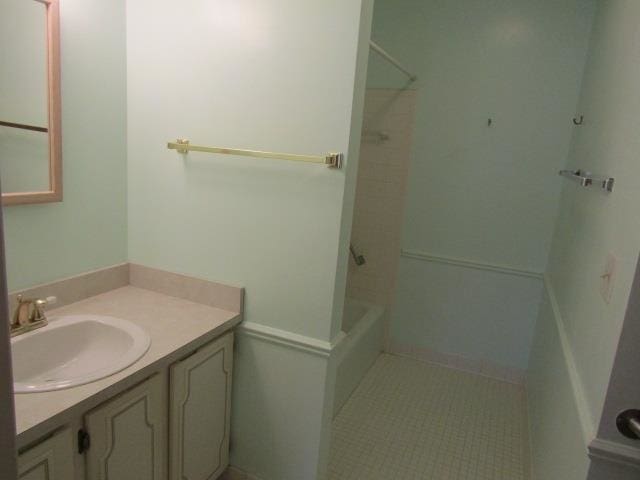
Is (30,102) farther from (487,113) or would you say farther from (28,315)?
(487,113)

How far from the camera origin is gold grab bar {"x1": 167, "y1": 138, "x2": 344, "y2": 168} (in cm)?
→ 142

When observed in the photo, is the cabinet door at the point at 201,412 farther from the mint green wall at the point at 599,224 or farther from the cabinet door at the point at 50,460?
the mint green wall at the point at 599,224

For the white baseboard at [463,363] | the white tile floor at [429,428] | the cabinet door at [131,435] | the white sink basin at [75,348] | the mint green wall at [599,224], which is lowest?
the white tile floor at [429,428]

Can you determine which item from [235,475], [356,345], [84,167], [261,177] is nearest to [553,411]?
[356,345]

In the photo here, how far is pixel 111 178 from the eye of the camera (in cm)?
174

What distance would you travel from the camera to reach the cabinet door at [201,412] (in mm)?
1429

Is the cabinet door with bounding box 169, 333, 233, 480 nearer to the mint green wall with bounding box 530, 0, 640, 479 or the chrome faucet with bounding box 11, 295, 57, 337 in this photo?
the chrome faucet with bounding box 11, 295, 57, 337

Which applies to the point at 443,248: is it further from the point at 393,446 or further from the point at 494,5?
the point at 494,5

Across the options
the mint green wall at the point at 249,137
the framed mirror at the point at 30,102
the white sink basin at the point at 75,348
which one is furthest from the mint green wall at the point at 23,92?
the white sink basin at the point at 75,348

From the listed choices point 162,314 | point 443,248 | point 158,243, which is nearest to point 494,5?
point 443,248

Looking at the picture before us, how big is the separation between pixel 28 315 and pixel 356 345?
171 centimetres

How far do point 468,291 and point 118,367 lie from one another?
2299 mm

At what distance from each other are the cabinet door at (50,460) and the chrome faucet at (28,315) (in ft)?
1.49

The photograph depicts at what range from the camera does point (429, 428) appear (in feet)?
7.59
